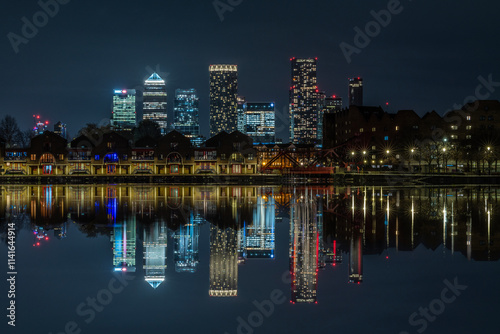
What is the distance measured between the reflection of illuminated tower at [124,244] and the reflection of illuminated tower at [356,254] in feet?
22.7

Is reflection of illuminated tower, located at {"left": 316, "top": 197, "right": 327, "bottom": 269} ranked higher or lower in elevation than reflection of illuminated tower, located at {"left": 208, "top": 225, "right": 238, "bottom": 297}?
higher

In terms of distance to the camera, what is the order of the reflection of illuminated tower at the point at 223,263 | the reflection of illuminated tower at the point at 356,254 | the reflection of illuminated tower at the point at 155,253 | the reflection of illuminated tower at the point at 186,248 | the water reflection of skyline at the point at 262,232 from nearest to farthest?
1. the reflection of illuminated tower at the point at 223,263
2. the reflection of illuminated tower at the point at 356,254
3. the reflection of illuminated tower at the point at 155,253
4. the water reflection of skyline at the point at 262,232
5. the reflection of illuminated tower at the point at 186,248

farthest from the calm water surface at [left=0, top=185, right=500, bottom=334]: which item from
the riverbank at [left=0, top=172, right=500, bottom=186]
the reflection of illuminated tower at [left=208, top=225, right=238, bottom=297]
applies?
the riverbank at [left=0, top=172, right=500, bottom=186]

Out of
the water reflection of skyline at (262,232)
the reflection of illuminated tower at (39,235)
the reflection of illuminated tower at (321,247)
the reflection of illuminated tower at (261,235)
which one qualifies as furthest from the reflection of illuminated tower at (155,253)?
the reflection of illuminated tower at (321,247)

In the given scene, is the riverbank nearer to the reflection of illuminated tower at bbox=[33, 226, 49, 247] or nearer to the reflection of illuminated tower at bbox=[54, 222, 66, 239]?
the reflection of illuminated tower at bbox=[54, 222, 66, 239]

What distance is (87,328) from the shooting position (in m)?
11.8

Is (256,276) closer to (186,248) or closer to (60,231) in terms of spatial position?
(186,248)

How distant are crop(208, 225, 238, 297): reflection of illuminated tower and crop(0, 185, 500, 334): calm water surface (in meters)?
0.04

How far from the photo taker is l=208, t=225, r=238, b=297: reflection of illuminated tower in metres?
14.8

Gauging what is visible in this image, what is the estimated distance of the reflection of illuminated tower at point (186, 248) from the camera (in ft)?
58.2

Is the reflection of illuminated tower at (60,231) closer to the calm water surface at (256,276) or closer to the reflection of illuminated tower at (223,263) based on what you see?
the calm water surface at (256,276)

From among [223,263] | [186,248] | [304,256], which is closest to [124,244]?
[186,248]

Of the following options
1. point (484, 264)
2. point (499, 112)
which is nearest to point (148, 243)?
point (484, 264)

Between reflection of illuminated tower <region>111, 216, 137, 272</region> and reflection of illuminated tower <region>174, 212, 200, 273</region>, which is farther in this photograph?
reflection of illuminated tower <region>111, 216, 137, 272</region>
